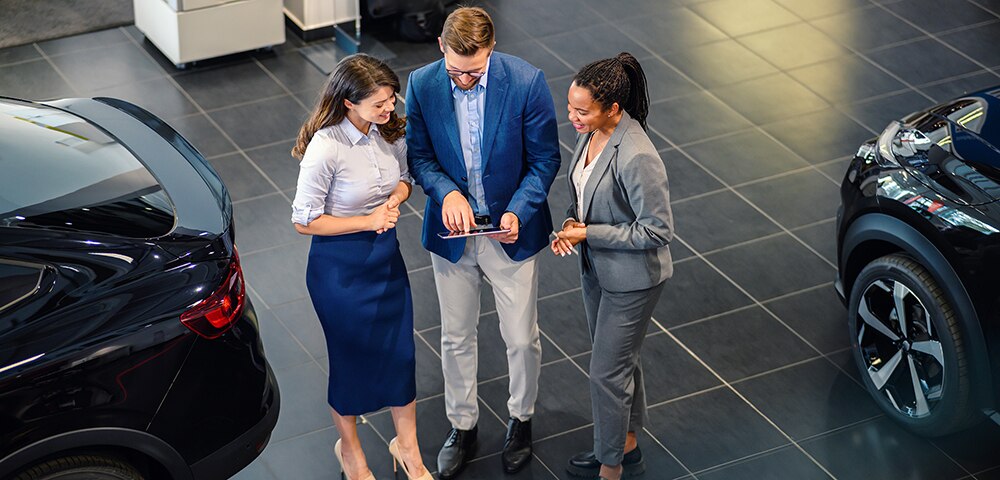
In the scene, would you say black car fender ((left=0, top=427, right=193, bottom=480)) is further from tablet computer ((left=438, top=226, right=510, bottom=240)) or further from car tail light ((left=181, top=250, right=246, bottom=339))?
tablet computer ((left=438, top=226, right=510, bottom=240))

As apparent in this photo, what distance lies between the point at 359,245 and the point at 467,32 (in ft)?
2.52

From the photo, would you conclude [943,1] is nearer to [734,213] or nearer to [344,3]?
[734,213]

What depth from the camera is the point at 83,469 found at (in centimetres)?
366

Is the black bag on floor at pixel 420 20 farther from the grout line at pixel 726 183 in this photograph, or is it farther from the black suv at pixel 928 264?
the black suv at pixel 928 264

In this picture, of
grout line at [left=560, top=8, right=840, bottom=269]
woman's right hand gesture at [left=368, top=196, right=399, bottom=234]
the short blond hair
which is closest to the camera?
the short blond hair

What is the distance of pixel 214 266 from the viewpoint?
12.7 ft

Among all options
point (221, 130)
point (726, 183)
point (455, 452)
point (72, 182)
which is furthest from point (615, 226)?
point (221, 130)

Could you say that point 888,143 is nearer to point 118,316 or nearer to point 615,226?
point 615,226

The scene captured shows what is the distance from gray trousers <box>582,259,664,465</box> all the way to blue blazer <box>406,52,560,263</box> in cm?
31

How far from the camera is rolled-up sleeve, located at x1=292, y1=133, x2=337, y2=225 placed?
3906 millimetres

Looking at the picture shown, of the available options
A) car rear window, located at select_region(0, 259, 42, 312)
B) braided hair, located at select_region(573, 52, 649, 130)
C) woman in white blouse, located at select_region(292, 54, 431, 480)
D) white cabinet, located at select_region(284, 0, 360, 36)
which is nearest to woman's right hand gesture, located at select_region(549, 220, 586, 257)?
braided hair, located at select_region(573, 52, 649, 130)

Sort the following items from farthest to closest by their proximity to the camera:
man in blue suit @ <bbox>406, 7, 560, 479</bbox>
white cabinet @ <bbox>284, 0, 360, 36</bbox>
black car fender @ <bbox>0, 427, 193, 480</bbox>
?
white cabinet @ <bbox>284, 0, 360, 36</bbox> → man in blue suit @ <bbox>406, 7, 560, 479</bbox> → black car fender @ <bbox>0, 427, 193, 480</bbox>

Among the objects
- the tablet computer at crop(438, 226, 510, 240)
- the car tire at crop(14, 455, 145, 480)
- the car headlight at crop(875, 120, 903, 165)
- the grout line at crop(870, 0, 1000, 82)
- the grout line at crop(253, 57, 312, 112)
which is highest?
the tablet computer at crop(438, 226, 510, 240)

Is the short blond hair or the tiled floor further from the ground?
the short blond hair
